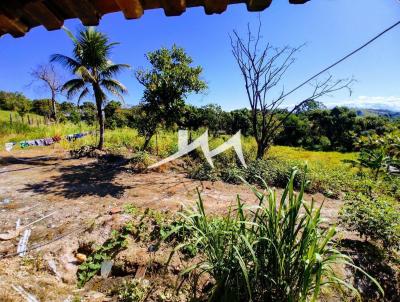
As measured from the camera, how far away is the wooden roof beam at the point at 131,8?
1335mm

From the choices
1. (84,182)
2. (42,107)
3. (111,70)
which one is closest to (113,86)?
(111,70)

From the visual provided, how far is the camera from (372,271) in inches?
124

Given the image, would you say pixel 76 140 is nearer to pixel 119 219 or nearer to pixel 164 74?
pixel 164 74

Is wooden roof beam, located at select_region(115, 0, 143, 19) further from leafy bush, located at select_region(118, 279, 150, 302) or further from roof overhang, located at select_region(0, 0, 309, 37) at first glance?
leafy bush, located at select_region(118, 279, 150, 302)

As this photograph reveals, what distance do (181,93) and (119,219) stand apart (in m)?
6.53

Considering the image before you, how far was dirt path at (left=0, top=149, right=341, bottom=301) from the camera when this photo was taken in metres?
3.10

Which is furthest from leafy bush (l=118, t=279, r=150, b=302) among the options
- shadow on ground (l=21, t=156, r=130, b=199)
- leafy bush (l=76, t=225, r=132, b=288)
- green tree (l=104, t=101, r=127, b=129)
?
green tree (l=104, t=101, r=127, b=129)

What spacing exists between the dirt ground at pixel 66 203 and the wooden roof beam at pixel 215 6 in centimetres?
269

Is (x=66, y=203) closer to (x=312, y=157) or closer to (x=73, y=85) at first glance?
(x=73, y=85)

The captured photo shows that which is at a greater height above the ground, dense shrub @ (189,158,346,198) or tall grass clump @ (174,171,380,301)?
tall grass clump @ (174,171,380,301)

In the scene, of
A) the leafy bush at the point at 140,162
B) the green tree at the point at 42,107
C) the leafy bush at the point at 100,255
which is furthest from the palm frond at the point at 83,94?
the green tree at the point at 42,107

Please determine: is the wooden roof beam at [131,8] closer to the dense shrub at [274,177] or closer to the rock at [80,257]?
the rock at [80,257]

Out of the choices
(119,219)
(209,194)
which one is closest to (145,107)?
(209,194)

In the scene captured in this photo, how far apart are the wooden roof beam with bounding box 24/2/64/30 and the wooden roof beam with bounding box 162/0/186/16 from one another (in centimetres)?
55
